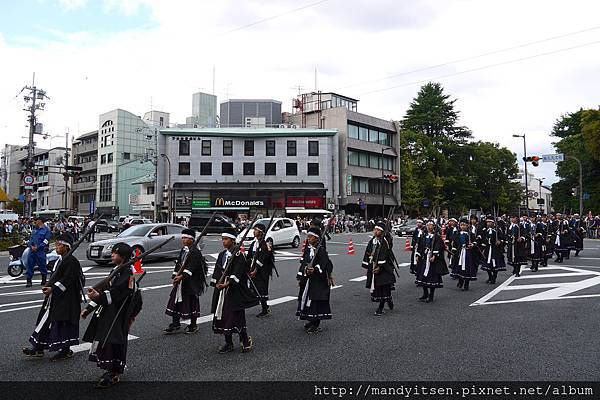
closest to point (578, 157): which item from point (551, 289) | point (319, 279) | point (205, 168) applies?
point (205, 168)

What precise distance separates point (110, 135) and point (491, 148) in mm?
51484

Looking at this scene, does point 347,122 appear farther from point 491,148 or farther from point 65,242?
point 65,242

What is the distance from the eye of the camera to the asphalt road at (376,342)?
546 centimetres

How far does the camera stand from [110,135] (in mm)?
62250

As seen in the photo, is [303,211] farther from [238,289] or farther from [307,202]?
[238,289]

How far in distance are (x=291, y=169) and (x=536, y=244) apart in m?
36.3

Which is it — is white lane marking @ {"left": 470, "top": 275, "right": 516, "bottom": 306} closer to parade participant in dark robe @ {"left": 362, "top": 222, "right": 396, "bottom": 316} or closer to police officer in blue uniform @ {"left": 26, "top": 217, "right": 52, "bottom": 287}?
parade participant in dark robe @ {"left": 362, "top": 222, "right": 396, "bottom": 316}

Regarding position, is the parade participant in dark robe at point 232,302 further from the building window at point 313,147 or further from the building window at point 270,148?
the building window at point 270,148

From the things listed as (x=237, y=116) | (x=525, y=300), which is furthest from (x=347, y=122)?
(x=525, y=300)

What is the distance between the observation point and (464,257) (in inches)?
460

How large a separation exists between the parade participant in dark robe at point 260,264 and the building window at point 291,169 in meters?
40.9

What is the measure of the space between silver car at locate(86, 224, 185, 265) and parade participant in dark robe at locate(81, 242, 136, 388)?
33.4ft

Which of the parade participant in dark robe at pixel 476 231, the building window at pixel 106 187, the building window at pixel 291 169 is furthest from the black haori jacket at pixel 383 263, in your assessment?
the building window at pixel 106 187

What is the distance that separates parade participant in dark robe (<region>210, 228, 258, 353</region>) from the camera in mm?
6227
